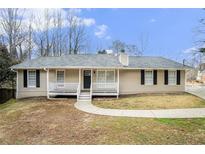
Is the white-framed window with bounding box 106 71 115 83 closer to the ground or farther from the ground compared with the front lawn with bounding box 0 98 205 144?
farther from the ground

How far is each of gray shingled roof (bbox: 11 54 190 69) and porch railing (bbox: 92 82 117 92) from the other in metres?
1.48

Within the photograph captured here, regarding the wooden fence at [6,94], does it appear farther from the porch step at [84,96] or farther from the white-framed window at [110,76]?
the white-framed window at [110,76]

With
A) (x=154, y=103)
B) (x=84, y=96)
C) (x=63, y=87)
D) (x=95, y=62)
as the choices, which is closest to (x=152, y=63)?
(x=95, y=62)

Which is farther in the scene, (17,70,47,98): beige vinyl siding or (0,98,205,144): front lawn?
(17,70,47,98): beige vinyl siding

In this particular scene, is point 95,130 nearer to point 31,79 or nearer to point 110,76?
point 110,76

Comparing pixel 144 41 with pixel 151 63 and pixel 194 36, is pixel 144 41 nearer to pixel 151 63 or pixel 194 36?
pixel 151 63

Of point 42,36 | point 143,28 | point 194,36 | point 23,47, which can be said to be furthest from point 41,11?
point 194,36

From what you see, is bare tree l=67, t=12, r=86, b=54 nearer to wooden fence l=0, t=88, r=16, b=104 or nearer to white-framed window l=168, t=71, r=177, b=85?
wooden fence l=0, t=88, r=16, b=104

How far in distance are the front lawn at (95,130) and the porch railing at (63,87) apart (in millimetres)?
5578

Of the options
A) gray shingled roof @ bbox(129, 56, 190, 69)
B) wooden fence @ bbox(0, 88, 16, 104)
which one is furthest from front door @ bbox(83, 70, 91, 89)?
wooden fence @ bbox(0, 88, 16, 104)

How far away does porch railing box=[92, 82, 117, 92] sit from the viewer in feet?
62.3

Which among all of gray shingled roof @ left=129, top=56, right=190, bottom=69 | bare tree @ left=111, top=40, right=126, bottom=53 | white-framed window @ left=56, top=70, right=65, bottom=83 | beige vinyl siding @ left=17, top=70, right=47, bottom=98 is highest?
bare tree @ left=111, top=40, right=126, bottom=53

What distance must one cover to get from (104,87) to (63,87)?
3.36 m
